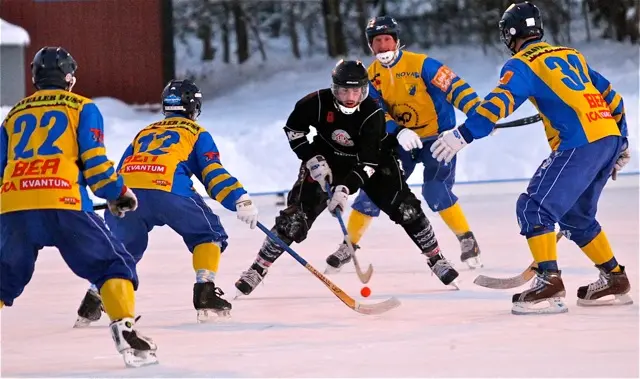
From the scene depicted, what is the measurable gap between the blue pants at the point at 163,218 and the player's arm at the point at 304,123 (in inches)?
33.1

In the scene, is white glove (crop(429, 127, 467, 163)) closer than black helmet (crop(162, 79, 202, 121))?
Yes

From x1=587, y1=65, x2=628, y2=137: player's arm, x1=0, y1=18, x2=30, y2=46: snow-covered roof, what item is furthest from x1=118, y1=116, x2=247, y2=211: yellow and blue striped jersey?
x1=0, y1=18, x2=30, y2=46: snow-covered roof

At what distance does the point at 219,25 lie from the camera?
19.8m

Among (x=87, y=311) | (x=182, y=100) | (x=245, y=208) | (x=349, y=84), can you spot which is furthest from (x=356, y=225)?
(x=87, y=311)

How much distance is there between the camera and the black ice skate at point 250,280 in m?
6.04

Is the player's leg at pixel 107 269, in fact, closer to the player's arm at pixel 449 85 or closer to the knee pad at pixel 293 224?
the knee pad at pixel 293 224

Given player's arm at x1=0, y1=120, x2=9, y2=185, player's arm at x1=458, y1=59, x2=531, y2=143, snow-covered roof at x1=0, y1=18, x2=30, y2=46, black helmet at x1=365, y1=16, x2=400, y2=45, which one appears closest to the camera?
player's arm at x1=0, y1=120, x2=9, y2=185

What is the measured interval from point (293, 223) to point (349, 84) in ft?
2.14

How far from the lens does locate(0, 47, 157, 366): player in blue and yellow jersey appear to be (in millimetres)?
4301

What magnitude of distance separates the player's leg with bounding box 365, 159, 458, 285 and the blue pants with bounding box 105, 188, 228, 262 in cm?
99

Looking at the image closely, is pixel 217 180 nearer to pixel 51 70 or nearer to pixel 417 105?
pixel 51 70

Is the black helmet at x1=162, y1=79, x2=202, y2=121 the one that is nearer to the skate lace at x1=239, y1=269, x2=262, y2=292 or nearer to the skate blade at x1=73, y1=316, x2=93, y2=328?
the skate lace at x1=239, y1=269, x2=262, y2=292

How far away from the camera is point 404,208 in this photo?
6098 mm

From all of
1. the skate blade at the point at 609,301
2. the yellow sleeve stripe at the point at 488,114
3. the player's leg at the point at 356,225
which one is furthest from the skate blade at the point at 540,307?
the player's leg at the point at 356,225
